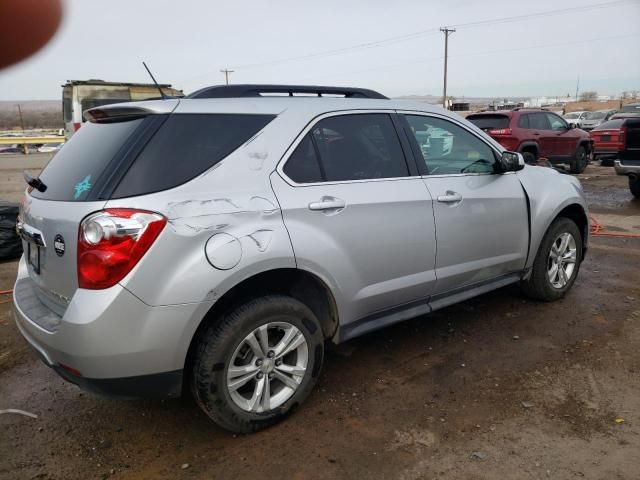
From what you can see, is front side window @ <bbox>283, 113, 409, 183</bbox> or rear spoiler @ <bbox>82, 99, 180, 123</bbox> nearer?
rear spoiler @ <bbox>82, 99, 180, 123</bbox>

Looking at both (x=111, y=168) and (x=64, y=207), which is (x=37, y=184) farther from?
(x=111, y=168)

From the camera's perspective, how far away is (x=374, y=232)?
3.04m

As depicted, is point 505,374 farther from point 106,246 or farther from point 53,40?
point 53,40

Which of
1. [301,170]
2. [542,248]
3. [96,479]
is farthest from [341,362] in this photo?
[542,248]

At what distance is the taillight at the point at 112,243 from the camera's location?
2289mm

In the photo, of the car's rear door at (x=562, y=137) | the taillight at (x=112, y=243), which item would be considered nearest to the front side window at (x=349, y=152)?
the taillight at (x=112, y=243)

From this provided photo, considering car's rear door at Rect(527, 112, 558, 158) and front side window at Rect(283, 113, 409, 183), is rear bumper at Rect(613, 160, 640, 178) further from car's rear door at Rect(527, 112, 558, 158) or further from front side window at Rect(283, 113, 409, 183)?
front side window at Rect(283, 113, 409, 183)

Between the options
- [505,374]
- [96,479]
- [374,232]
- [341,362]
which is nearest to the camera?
[96,479]

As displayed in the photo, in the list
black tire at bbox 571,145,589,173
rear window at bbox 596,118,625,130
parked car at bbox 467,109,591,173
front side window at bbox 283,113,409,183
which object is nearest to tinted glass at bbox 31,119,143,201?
front side window at bbox 283,113,409,183

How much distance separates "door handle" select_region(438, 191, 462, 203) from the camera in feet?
11.2

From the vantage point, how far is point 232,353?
102 inches

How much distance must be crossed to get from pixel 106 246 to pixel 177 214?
1.08 ft

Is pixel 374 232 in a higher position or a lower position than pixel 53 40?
lower

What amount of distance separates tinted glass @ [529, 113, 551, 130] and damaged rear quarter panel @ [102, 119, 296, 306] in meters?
11.8
